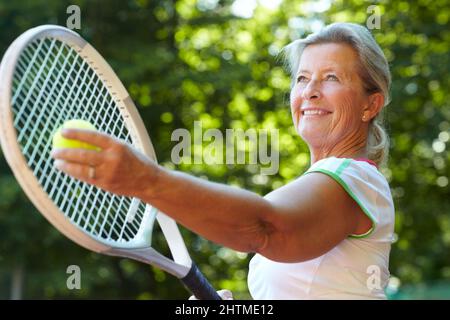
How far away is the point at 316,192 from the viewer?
5.62 ft

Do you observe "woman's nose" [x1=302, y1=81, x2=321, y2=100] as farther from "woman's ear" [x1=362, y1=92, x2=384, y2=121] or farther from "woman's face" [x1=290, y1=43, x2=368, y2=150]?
"woman's ear" [x1=362, y1=92, x2=384, y2=121]

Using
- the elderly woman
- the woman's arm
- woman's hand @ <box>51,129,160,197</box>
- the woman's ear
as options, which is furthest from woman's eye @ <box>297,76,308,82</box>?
woman's hand @ <box>51,129,160,197</box>

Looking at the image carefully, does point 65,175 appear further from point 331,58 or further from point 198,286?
point 331,58

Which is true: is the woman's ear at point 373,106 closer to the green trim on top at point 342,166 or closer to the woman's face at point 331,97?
the woman's face at point 331,97

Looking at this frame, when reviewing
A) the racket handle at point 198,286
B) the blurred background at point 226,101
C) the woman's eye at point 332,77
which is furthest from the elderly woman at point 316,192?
the blurred background at point 226,101

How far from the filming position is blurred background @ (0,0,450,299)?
9680 millimetres

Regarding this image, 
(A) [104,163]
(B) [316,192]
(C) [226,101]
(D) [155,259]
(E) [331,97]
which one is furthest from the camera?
(C) [226,101]

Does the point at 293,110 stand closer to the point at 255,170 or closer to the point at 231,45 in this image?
the point at 255,170

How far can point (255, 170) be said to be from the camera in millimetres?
10578

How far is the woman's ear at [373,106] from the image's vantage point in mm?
2172

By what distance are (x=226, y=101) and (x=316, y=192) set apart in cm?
923

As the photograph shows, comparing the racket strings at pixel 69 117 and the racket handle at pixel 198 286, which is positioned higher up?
the racket strings at pixel 69 117

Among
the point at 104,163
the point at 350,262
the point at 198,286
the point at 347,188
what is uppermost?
the point at 104,163

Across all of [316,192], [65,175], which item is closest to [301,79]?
[316,192]
